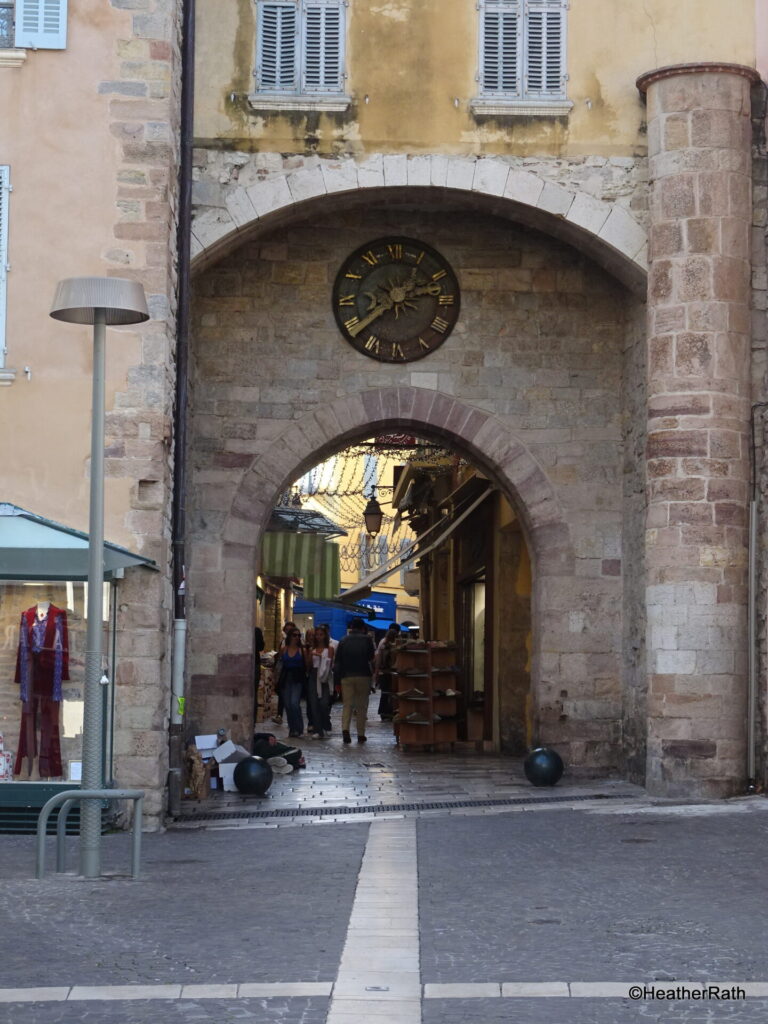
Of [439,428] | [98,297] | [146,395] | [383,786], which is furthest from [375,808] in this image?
[98,297]

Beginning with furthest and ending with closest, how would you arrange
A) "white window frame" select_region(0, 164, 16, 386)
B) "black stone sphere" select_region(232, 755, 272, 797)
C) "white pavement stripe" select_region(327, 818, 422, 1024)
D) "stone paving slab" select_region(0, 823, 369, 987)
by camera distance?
1. "black stone sphere" select_region(232, 755, 272, 797)
2. "white window frame" select_region(0, 164, 16, 386)
3. "stone paving slab" select_region(0, 823, 369, 987)
4. "white pavement stripe" select_region(327, 818, 422, 1024)

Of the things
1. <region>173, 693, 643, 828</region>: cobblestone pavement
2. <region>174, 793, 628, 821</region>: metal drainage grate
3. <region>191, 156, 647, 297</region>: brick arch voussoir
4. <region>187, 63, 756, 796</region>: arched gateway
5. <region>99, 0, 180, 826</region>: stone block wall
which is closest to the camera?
<region>99, 0, 180, 826</region>: stone block wall

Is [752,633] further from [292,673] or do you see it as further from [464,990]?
[464,990]

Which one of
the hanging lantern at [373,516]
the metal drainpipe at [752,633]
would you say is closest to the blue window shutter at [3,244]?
the metal drainpipe at [752,633]

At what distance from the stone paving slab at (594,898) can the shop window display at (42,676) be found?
2.56m

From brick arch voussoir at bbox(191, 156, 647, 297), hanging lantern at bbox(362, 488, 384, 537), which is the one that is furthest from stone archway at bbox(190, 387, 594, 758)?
hanging lantern at bbox(362, 488, 384, 537)

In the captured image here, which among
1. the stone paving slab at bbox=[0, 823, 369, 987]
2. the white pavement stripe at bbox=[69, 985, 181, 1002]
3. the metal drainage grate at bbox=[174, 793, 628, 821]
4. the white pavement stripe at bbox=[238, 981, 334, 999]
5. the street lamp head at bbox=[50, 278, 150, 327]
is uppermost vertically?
the street lamp head at bbox=[50, 278, 150, 327]

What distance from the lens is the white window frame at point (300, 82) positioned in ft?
47.3

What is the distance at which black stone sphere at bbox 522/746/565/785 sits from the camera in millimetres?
14859

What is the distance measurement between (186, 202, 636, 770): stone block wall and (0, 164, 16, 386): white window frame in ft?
13.4

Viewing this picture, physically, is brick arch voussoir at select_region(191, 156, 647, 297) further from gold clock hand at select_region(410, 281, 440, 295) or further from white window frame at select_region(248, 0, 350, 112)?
gold clock hand at select_region(410, 281, 440, 295)

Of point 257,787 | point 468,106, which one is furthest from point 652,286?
point 257,787

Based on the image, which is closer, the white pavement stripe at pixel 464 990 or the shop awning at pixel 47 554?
the white pavement stripe at pixel 464 990

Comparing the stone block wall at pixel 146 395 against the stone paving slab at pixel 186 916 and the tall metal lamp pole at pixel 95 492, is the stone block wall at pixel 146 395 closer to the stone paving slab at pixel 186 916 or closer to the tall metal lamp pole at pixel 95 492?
the stone paving slab at pixel 186 916
